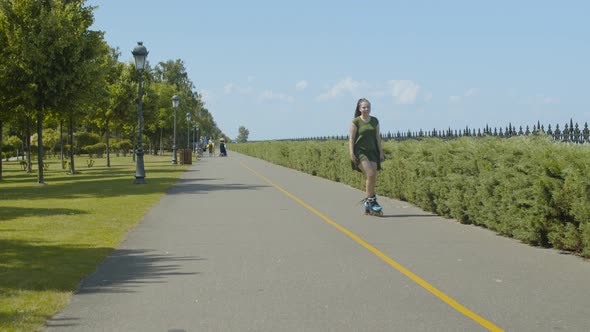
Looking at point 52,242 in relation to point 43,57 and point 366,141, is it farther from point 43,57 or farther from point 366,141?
point 43,57

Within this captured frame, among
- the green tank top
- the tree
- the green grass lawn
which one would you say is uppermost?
the tree

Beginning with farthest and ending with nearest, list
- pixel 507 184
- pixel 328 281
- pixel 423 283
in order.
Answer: pixel 507 184 < pixel 328 281 < pixel 423 283

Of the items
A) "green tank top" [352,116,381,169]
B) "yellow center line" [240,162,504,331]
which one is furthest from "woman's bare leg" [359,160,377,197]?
"yellow center line" [240,162,504,331]

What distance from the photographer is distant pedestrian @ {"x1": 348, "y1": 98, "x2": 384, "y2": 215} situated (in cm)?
1325

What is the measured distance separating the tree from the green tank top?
15.4m

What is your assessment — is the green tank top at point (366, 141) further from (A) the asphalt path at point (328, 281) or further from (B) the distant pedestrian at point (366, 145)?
(A) the asphalt path at point (328, 281)

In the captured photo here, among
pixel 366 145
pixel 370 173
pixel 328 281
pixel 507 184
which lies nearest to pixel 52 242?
pixel 328 281

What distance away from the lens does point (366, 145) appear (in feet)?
43.6

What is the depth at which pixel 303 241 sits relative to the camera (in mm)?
10102

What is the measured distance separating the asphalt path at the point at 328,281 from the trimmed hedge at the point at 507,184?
0.34 m

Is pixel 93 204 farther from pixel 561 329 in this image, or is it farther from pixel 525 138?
pixel 561 329

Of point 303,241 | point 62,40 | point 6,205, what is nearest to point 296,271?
point 303,241

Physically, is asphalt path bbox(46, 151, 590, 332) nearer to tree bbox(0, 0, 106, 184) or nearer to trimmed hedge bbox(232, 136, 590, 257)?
trimmed hedge bbox(232, 136, 590, 257)

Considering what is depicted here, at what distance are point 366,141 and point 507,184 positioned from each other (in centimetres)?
377
